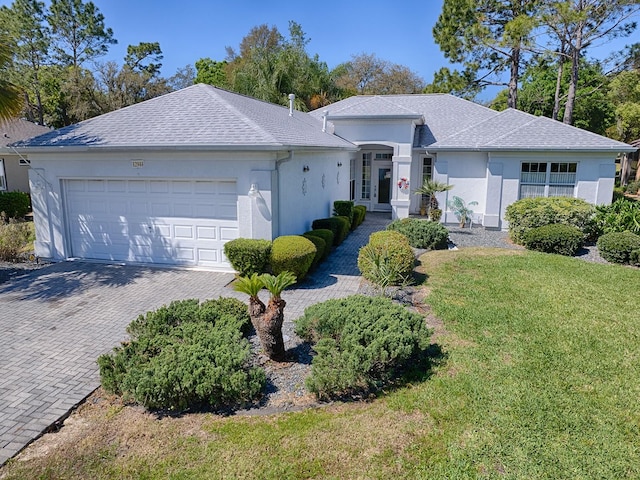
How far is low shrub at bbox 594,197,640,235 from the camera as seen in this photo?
548 inches

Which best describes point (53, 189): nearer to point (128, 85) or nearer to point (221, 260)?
point (221, 260)

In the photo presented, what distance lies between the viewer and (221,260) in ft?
37.9

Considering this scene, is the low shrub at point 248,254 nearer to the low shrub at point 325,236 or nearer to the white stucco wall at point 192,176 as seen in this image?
the white stucco wall at point 192,176

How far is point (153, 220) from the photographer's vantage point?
1182 cm

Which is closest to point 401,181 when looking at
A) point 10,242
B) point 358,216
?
point 358,216

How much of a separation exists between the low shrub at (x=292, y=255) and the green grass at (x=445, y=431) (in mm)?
4088

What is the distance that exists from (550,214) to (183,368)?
44.5 feet

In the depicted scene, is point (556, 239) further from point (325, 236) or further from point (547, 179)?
point (325, 236)

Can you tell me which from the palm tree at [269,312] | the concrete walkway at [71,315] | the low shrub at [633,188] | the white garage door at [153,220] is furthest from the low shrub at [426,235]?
the low shrub at [633,188]

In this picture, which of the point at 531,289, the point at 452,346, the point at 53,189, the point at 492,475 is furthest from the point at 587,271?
the point at 53,189

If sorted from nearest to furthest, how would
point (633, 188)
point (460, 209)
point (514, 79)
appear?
point (460, 209)
point (514, 79)
point (633, 188)

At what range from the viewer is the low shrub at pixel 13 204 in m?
19.7

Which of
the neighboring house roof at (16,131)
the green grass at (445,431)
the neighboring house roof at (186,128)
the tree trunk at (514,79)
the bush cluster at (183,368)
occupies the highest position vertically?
the tree trunk at (514,79)

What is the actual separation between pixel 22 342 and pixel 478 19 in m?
27.5
